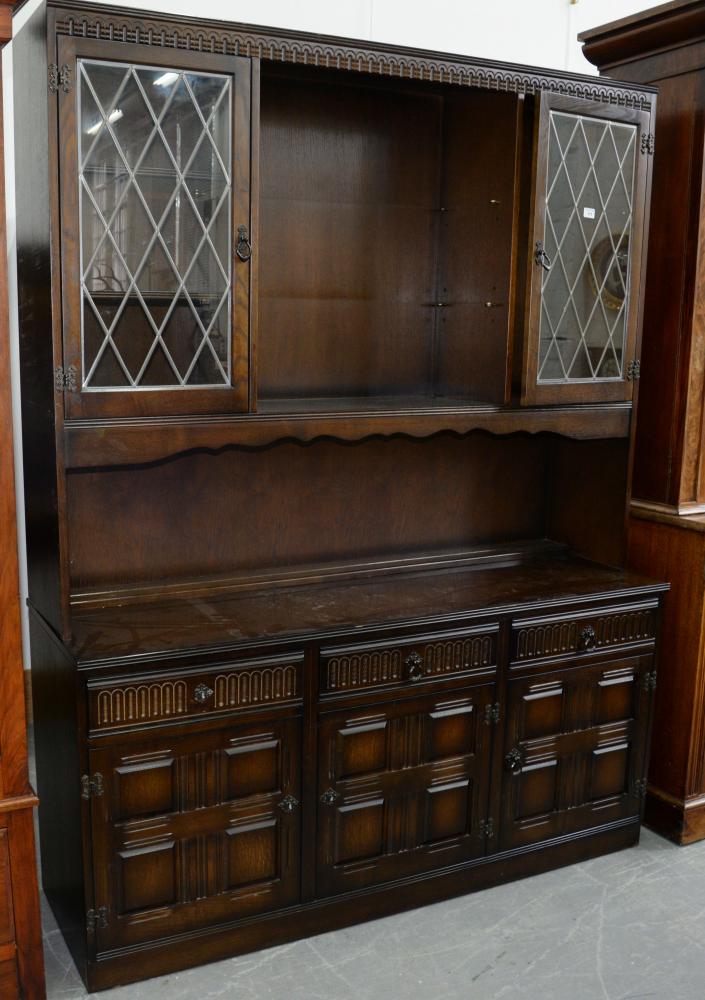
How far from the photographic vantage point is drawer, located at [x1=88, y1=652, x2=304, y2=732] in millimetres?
2221

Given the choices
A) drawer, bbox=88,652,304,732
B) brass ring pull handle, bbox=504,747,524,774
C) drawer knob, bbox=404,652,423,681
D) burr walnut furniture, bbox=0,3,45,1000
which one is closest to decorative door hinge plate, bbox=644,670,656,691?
brass ring pull handle, bbox=504,747,524,774

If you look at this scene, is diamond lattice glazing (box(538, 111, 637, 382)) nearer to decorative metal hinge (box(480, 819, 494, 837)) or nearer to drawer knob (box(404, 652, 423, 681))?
drawer knob (box(404, 652, 423, 681))

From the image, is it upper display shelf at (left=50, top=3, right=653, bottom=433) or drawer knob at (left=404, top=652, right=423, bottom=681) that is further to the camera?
drawer knob at (left=404, top=652, right=423, bottom=681)

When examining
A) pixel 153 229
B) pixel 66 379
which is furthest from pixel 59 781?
pixel 153 229

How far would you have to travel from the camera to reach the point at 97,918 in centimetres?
228

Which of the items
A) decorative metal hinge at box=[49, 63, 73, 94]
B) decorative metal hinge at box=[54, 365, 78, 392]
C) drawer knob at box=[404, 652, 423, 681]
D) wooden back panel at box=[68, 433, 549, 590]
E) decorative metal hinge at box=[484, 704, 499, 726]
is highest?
decorative metal hinge at box=[49, 63, 73, 94]

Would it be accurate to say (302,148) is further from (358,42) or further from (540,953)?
(540,953)

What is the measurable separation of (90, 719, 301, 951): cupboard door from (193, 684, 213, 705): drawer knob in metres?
0.10

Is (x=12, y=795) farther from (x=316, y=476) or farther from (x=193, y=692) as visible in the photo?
(x=316, y=476)

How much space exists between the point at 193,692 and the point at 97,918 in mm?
552

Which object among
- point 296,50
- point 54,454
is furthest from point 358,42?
point 54,454

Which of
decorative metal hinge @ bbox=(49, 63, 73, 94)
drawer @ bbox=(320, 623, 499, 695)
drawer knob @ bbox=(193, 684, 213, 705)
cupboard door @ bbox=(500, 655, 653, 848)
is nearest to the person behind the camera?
decorative metal hinge @ bbox=(49, 63, 73, 94)

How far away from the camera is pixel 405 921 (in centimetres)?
266

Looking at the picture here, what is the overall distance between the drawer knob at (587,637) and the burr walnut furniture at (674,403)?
1.27 ft
